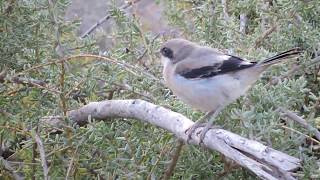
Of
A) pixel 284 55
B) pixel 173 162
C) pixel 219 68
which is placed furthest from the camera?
pixel 219 68

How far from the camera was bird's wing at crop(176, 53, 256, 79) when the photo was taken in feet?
7.70

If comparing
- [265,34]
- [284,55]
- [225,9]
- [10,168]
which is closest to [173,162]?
[284,55]

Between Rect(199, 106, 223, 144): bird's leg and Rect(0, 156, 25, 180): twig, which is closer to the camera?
Rect(199, 106, 223, 144): bird's leg

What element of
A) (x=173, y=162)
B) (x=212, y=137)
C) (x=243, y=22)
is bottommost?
(x=173, y=162)

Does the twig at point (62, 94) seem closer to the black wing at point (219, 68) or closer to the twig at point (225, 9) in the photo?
the black wing at point (219, 68)

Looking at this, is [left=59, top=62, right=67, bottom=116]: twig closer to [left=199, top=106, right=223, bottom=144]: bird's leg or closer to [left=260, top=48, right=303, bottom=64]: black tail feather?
[left=199, top=106, right=223, bottom=144]: bird's leg

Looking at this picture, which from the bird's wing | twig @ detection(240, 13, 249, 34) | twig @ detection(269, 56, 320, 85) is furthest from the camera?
twig @ detection(240, 13, 249, 34)

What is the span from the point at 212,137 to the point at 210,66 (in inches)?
25.3

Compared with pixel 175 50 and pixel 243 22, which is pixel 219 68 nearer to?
pixel 175 50

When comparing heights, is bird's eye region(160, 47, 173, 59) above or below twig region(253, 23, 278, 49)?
below

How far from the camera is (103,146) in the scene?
2086mm

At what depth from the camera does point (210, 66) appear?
249 centimetres

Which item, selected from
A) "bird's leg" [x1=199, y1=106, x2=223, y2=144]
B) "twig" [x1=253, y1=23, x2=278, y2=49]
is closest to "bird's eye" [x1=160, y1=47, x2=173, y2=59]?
"twig" [x1=253, y1=23, x2=278, y2=49]

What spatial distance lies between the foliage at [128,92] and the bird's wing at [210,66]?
0.06m
